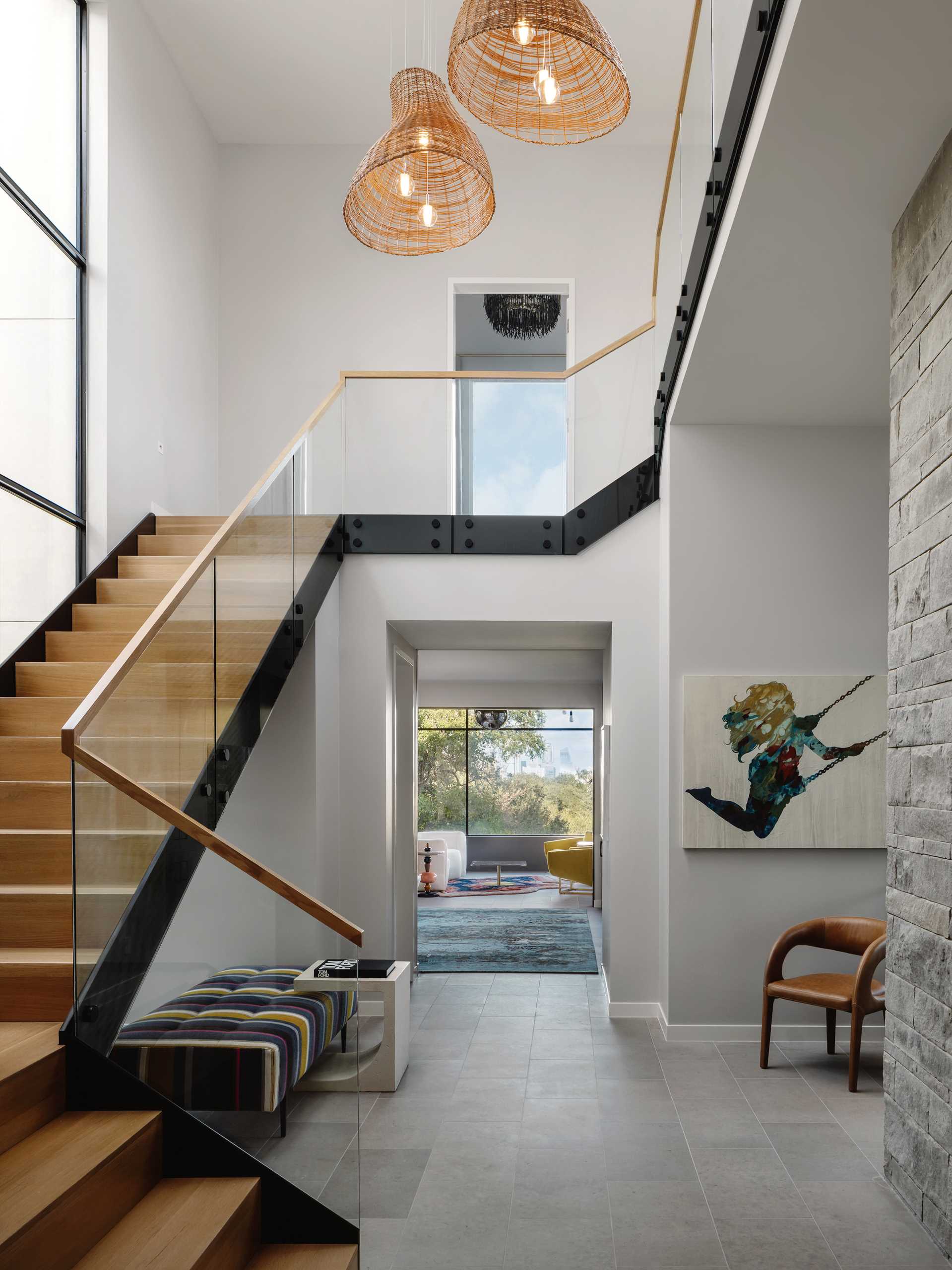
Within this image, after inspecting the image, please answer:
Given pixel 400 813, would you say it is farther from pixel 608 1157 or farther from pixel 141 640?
pixel 141 640

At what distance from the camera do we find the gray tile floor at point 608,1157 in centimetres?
353

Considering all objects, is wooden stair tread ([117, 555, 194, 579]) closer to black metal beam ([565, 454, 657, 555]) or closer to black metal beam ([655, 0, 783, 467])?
black metal beam ([565, 454, 657, 555])

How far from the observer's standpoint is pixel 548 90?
399cm

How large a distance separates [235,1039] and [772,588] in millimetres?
4454

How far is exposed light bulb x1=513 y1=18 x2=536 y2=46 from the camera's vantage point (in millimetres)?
3594

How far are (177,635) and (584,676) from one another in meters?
10.2

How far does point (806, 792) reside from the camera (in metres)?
6.26

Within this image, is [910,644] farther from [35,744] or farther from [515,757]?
[515,757]

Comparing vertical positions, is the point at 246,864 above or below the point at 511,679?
below

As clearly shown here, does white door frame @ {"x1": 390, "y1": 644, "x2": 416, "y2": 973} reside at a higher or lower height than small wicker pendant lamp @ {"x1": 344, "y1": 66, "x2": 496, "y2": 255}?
lower

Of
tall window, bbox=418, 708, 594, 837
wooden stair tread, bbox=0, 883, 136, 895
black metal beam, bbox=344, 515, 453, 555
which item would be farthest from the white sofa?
wooden stair tread, bbox=0, 883, 136, 895

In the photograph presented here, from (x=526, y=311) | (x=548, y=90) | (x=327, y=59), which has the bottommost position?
(x=548, y=90)

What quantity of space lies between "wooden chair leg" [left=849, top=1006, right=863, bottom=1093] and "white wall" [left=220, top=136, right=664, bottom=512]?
6.12 meters

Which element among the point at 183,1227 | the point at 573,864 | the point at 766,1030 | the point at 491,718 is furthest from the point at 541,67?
the point at 491,718
